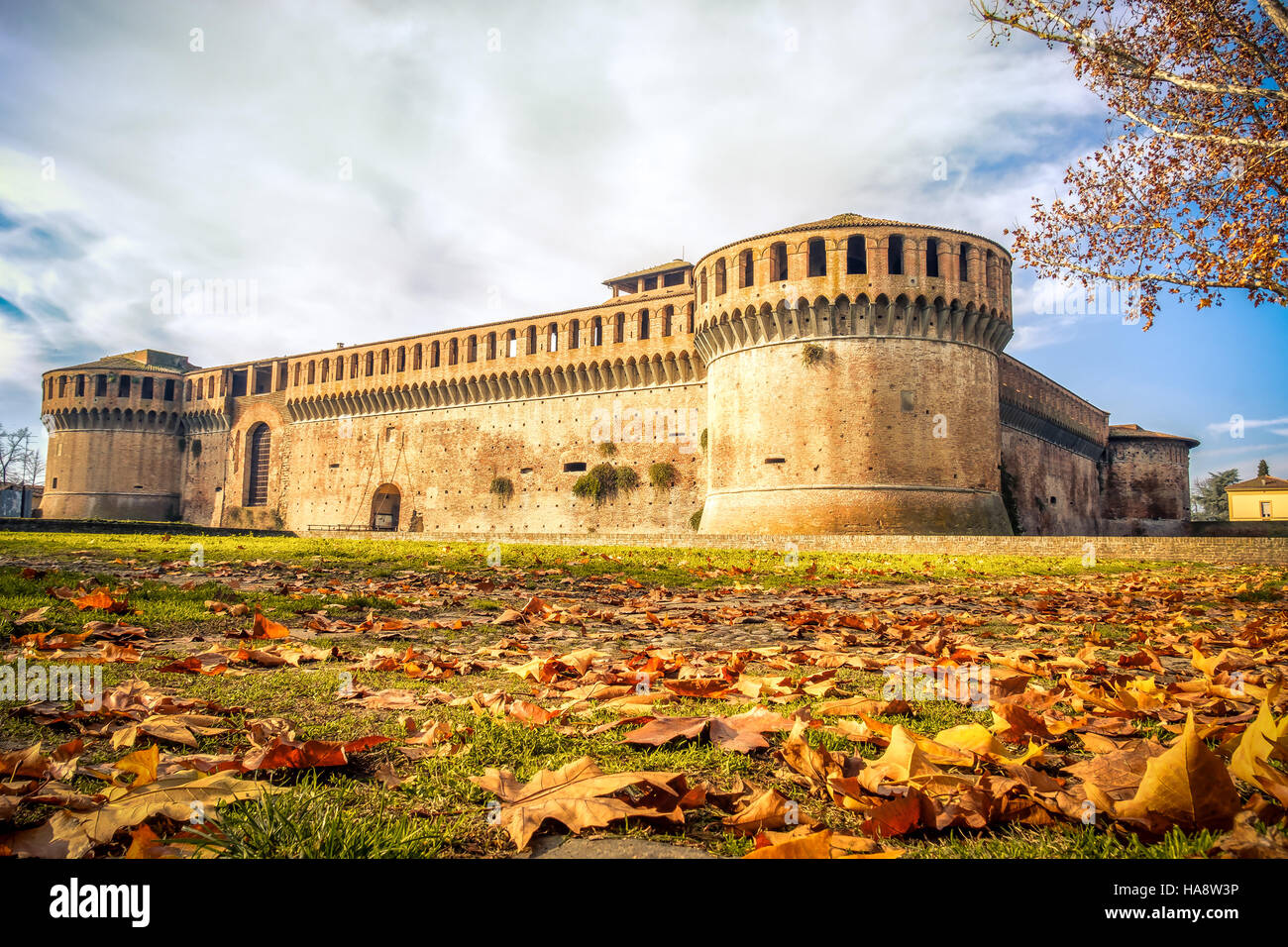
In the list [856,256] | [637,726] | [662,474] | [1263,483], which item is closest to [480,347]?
[662,474]

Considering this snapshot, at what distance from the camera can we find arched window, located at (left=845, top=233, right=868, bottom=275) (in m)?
25.2

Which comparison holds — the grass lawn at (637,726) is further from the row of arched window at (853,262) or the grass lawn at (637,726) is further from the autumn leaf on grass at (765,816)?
the row of arched window at (853,262)

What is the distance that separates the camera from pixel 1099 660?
3.53 meters

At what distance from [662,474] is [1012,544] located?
1594 cm

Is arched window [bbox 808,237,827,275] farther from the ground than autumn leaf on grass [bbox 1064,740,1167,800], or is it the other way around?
arched window [bbox 808,237,827,275]

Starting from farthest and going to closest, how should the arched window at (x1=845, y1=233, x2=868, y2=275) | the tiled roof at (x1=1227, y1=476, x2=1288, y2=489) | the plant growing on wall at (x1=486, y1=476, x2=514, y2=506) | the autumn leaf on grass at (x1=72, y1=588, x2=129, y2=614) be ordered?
1. the tiled roof at (x1=1227, y1=476, x2=1288, y2=489)
2. the plant growing on wall at (x1=486, y1=476, x2=514, y2=506)
3. the arched window at (x1=845, y1=233, x2=868, y2=275)
4. the autumn leaf on grass at (x1=72, y1=588, x2=129, y2=614)

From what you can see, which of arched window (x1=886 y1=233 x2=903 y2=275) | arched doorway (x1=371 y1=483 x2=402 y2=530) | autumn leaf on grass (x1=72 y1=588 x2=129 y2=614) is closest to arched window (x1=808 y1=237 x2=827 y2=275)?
arched window (x1=886 y1=233 x2=903 y2=275)

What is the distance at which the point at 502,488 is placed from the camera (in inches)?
1378

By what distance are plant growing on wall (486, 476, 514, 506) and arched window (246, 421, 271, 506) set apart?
17.5 metres

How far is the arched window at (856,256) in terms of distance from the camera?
25234 mm

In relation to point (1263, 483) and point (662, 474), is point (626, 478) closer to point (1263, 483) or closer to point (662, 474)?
point (662, 474)

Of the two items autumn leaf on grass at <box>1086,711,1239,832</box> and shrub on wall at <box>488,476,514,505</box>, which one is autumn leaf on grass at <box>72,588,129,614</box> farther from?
shrub on wall at <box>488,476,514,505</box>

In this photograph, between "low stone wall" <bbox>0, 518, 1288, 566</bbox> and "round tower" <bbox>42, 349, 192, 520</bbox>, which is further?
"round tower" <bbox>42, 349, 192, 520</bbox>
